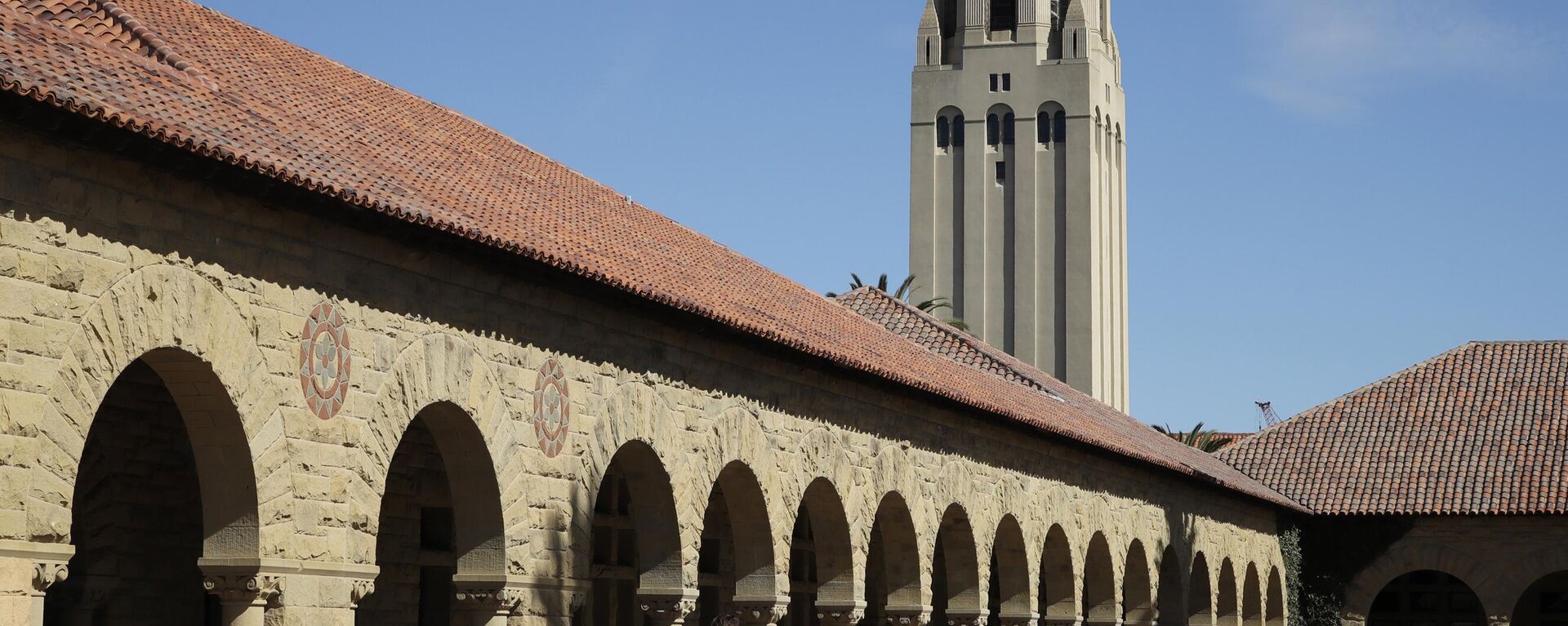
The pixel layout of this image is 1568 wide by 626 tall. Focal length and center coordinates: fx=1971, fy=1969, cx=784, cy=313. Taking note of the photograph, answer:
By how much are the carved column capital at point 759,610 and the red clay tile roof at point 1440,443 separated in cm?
1944

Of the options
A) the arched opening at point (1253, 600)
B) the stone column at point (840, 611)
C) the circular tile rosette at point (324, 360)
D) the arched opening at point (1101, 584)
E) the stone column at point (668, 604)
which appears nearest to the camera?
the circular tile rosette at point (324, 360)

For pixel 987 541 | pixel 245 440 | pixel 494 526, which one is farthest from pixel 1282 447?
pixel 245 440

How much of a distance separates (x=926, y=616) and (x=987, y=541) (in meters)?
1.67

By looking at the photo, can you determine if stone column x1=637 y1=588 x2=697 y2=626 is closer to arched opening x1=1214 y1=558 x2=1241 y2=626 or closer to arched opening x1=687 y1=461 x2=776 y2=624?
arched opening x1=687 y1=461 x2=776 y2=624

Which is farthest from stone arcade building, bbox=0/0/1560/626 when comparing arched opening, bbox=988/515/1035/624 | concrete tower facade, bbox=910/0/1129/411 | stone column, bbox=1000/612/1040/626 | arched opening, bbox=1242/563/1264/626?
concrete tower facade, bbox=910/0/1129/411

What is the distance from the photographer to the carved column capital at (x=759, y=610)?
17.6 m

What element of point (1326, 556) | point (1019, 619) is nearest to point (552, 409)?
point (1019, 619)

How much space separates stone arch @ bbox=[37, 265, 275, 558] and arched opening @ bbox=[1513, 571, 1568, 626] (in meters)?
30.2

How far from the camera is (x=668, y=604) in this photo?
15984 mm

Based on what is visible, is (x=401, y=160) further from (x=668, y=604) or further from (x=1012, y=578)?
(x=1012, y=578)

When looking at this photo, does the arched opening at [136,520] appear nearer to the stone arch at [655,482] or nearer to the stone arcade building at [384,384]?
the stone arcade building at [384,384]

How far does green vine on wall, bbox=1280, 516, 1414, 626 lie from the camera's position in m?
35.0

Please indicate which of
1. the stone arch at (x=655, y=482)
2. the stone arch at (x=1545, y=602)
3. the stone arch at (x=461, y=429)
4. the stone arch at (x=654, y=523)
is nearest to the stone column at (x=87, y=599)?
the stone arch at (x=461, y=429)

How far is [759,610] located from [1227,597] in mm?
18053
